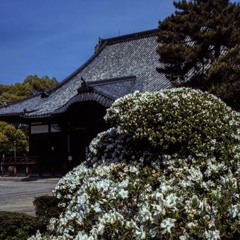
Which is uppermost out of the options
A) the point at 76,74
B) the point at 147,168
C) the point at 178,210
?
the point at 76,74

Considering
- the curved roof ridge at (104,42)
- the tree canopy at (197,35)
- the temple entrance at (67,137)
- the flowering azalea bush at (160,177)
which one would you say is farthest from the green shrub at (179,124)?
the curved roof ridge at (104,42)

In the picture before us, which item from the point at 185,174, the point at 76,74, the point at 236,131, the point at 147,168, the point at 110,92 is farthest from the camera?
the point at 76,74

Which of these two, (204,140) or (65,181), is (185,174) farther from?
(65,181)

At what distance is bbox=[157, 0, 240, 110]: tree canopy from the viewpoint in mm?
13758

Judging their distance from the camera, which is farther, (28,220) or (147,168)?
(28,220)

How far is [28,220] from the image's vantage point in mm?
5273

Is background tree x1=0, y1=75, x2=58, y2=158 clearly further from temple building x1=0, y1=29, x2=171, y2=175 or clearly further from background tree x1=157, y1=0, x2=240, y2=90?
background tree x1=157, y1=0, x2=240, y2=90

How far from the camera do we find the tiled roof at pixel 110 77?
70.3 feet

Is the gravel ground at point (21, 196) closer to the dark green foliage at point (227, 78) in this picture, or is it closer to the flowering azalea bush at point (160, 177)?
A: the flowering azalea bush at point (160, 177)

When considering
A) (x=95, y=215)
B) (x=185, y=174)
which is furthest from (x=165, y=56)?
(x=95, y=215)

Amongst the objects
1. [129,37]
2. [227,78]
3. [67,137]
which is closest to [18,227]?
[227,78]

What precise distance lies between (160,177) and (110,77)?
2129cm

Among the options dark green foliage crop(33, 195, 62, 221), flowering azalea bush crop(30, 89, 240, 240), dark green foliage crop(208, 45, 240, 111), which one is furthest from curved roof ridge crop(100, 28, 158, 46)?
flowering azalea bush crop(30, 89, 240, 240)

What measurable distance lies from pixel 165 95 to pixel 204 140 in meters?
0.71
